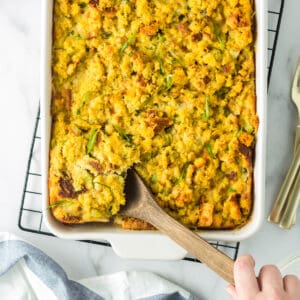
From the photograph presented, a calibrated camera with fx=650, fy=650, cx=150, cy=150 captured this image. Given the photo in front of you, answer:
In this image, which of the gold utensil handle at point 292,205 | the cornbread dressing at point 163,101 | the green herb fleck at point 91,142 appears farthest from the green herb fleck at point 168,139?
the gold utensil handle at point 292,205

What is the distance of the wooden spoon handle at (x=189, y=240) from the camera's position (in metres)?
1.89

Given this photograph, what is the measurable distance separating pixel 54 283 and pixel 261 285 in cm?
94

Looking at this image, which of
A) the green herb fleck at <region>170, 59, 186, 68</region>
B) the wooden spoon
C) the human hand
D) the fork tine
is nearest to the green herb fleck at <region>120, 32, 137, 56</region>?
the green herb fleck at <region>170, 59, 186, 68</region>

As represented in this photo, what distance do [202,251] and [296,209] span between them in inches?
23.5

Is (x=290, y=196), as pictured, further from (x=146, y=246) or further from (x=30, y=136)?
(x=30, y=136)

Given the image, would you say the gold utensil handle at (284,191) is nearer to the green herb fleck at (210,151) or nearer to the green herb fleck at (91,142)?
the green herb fleck at (210,151)

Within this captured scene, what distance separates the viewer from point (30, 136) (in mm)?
2453

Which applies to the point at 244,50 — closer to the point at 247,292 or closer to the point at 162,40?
the point at 162,40

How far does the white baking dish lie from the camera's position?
205 centimetres

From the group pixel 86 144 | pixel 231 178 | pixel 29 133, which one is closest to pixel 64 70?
pixel 86 144

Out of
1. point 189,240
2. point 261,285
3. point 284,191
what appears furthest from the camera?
point 284,191

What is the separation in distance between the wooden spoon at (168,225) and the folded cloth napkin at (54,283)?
0.46 metres

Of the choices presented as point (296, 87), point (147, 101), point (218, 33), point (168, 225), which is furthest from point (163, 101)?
point (296, 87)

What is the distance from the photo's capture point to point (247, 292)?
1697 millimetres
